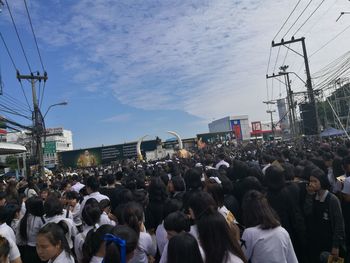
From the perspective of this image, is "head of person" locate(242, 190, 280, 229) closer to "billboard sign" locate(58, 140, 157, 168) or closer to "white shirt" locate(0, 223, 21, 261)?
"white shirt" locate(0, 223, 21, 261)

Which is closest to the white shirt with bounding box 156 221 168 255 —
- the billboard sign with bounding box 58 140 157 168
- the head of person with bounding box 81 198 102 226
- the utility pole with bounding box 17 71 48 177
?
the head of person with bounding box 81 198 102 226

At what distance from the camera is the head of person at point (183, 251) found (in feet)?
7.27

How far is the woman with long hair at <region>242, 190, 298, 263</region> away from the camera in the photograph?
3.03 meters

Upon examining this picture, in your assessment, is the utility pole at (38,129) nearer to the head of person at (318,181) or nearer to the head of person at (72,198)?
the head of person at (72,198)

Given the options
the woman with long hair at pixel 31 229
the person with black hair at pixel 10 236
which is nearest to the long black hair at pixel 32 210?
the woman with long hair at pixel 31 229

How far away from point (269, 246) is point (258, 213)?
1.07ft

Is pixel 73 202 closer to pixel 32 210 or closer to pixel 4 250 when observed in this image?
pixel 32 210

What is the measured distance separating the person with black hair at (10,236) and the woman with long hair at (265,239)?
2.78m

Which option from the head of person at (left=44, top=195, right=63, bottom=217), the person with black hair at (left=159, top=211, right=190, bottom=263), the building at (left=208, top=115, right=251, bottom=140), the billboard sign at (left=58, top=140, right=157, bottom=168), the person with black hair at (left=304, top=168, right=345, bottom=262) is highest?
the building at (left=208, top=115, right=251, bottom=140)

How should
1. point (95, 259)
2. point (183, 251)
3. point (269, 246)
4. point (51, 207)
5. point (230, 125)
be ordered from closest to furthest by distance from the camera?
point (183, 251)
point (269, 246)
point (95, 259)
point (51, 207)
point (230, 125)

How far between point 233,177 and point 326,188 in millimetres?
2785

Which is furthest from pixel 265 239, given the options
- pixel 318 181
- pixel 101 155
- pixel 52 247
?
pixel 101 155

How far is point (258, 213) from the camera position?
3219 mm

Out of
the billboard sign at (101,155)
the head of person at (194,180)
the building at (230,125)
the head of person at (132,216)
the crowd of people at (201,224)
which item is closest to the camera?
the crowd of people at (201,224)
